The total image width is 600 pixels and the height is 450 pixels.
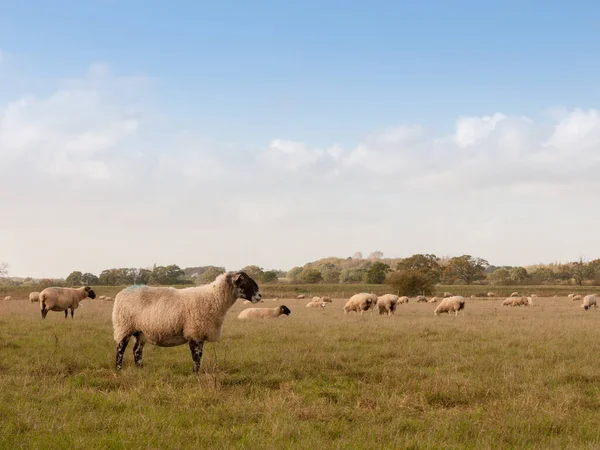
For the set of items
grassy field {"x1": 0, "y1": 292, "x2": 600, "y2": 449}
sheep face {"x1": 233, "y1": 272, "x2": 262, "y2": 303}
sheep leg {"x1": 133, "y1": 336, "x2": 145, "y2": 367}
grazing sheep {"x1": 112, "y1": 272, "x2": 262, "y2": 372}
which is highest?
sheep face {"x1": 233, "y1": 272, "x2": 262, "y2": 303}

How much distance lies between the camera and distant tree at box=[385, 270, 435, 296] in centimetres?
6512

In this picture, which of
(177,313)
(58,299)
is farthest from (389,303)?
(177,313)

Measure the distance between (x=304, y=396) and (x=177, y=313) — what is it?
12.9 ft

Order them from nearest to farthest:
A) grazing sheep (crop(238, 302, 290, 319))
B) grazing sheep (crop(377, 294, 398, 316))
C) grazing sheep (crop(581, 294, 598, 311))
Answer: grazing sheep (crop(238, 302, 290, 319)), grazing sheep (crop(377, 294, 398, 316)), grazing sheep (crop(581, 294, 598, 311))

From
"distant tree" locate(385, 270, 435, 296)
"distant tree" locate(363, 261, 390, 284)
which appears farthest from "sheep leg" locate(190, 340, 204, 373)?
"distant tree" locate(363, 261, 390, 284)

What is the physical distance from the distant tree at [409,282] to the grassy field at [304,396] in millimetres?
50083

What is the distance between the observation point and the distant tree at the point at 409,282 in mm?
65125

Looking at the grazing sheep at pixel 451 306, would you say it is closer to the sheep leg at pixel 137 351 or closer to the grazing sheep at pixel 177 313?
the grazing sheep at pixel 177 313

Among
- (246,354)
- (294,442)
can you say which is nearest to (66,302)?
(246,354)

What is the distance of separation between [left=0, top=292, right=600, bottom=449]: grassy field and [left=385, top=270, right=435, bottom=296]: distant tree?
164 ft

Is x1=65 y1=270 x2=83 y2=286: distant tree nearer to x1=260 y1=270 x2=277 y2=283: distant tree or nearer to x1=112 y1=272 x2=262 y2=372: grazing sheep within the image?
x1=260 y1=270 x2=277 y2=283: distant tree

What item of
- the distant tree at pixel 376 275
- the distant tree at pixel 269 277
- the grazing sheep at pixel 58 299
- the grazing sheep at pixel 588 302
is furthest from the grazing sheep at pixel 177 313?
the distant tree at pixel 269 277

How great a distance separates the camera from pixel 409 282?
213 ft

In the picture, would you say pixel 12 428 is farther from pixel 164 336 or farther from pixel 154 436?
pixel 164 336
